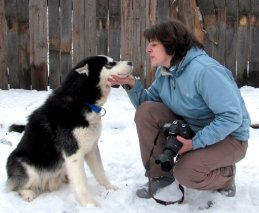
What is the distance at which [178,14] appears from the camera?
6.03 metres

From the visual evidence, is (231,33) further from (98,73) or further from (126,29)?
(98,73)

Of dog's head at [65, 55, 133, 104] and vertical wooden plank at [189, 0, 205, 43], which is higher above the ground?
vertical wooden plank at [189, 0, 205, 43]

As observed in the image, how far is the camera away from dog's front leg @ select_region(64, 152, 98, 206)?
58 cm

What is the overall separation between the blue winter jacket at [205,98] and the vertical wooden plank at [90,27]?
269cm

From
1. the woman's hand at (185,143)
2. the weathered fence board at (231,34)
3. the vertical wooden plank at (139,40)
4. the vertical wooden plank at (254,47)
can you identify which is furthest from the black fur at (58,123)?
the vertical wooden plank at (254,47)

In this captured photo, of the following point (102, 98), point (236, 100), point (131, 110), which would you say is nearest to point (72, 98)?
point (102, 98)

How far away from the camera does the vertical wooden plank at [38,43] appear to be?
601 cm

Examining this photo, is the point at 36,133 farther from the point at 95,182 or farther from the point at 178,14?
the point at 178,14

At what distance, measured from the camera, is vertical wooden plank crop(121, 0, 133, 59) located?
600 centimetres

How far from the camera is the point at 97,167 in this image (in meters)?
3.72

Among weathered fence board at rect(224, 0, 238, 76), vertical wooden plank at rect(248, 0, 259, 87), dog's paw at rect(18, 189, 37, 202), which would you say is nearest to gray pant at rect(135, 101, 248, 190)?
dog's paw at rect(18, 189, 37, 202)

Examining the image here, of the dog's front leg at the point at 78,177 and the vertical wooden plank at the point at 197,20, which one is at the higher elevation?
the vertical wooden plank at the point at 197,20

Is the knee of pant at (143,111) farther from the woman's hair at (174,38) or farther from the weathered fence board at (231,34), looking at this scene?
the weathered fence board at (231,34)

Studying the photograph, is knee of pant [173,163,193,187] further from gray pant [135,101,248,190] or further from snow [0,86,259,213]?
snow [0,86,259,213]
